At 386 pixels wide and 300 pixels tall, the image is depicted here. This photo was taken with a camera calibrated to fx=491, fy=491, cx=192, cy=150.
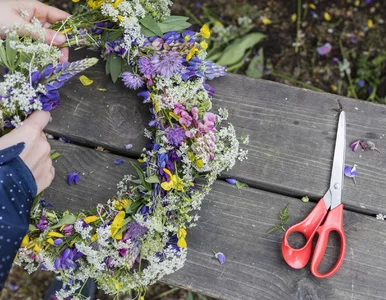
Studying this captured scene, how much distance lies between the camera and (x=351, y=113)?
4.39ft

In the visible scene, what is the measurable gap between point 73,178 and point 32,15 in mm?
449

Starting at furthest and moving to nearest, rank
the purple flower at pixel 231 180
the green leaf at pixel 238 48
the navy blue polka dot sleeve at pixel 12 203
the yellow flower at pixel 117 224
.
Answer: the green leaf at pixel 238 48 → the purple flower at pixel 231 180 → the yellow flower at pixel 117 224 → the navy blue polka dot sleeve at pixel 12 203

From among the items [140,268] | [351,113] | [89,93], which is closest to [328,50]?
[351,113]

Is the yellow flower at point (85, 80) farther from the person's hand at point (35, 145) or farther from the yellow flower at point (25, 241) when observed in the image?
the yellow flower at point (25, 241)

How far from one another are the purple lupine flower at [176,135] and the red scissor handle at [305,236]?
Answer: 14.5 inches

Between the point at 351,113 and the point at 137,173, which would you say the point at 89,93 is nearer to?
the point at 137,173

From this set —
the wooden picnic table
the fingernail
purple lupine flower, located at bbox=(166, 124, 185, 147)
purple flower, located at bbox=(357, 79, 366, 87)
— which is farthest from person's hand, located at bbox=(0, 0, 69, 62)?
purple flower, located at bbox=(357, 79, 366, 87)

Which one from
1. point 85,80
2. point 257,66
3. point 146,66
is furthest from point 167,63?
point 257,66

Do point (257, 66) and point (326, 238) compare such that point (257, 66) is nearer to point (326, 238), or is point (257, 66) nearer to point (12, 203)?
point (326, 238)

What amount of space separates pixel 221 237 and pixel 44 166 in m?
0.50

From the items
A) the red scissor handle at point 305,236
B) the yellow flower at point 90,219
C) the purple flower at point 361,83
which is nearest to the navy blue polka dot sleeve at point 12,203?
the yellow flower at point 90,219

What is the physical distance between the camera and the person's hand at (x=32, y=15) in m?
1.23

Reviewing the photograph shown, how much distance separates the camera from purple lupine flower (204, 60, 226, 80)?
1.30 metres

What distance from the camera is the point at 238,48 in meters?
1.84
